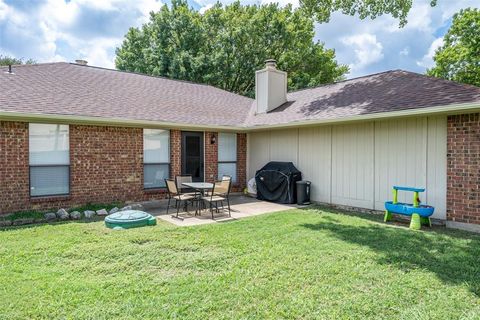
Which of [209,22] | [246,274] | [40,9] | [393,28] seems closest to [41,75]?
[40,9]

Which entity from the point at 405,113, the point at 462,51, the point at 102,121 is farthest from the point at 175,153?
the point at 462,51

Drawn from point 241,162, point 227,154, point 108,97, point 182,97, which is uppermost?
point 182,97

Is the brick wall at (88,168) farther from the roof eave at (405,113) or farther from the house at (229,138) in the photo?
the roof eave at (405,113)

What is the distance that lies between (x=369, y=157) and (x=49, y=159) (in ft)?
26.9

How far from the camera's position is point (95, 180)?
8703 mm

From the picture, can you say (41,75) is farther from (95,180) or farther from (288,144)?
(288,144)

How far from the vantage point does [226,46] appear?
76.7ft

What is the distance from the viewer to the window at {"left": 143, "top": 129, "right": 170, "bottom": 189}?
31.7ft

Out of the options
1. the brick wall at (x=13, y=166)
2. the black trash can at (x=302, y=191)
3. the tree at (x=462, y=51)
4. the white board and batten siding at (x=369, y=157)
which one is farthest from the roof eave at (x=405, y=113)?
the tree at (x=462, y=51)

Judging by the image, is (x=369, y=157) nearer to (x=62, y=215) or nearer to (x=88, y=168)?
(x=88, y=168)

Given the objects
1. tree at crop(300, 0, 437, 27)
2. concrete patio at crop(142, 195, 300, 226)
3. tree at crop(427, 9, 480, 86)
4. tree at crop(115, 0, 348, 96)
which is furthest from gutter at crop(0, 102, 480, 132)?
tree at crop(427, 9, 480, 86)

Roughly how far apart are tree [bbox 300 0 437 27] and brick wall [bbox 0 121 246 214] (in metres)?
7.50

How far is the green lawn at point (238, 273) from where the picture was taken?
127 inches

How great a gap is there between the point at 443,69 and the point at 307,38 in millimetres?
10139
